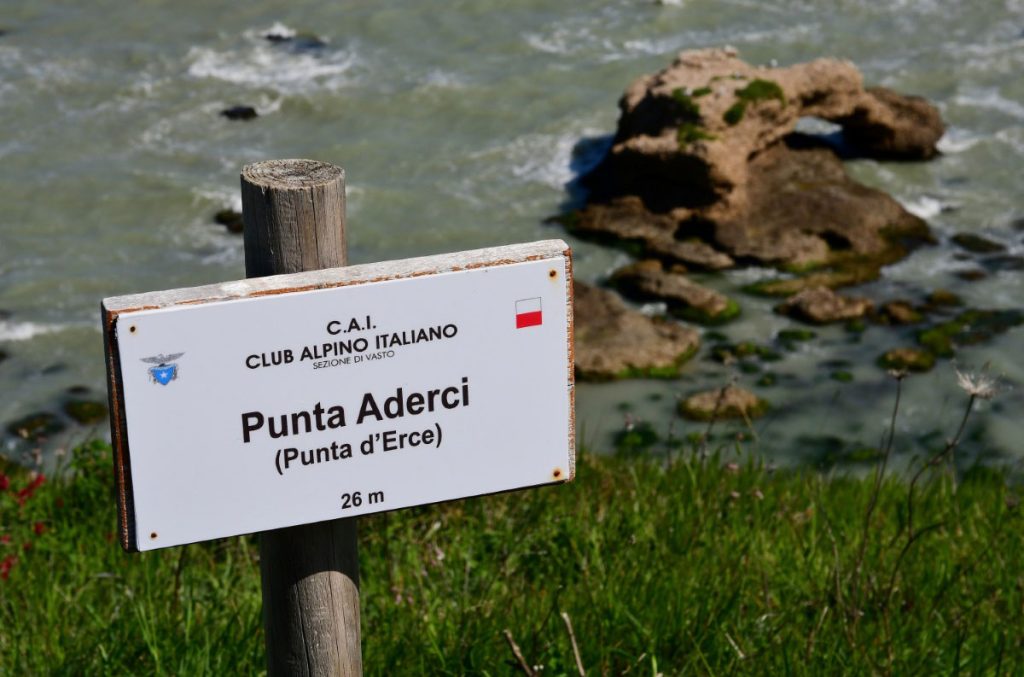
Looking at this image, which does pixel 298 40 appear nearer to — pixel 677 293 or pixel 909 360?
pixel 677 293

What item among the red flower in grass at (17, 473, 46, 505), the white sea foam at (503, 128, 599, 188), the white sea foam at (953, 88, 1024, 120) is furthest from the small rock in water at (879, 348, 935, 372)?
the red flower in grass at (17, 473, 46, 505)

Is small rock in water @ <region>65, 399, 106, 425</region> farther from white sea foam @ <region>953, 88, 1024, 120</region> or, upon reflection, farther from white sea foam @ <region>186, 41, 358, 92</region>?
white sea foam @ <region>953, 88, 1024, 120</region>

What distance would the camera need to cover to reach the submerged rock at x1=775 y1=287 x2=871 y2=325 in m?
9.16

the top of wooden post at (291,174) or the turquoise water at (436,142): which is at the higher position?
the top of wooden post at (291,174)

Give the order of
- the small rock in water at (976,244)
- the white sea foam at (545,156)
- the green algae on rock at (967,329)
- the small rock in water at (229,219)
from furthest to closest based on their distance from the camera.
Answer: the white sea foam at (545,156)
the small rock in water at (229,219)
the small rock in water at (976,244)
the green algae on rock at (967,329)

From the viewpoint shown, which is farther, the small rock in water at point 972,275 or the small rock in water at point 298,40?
the small rock in water at point 298,40

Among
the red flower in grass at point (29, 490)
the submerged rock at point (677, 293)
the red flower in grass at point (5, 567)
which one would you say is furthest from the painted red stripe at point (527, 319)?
the submerged rock at point (677, 293)

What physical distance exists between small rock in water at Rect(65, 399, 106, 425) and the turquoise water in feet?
0.39

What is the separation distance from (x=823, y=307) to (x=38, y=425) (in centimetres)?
486

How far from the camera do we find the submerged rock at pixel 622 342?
8523 mm

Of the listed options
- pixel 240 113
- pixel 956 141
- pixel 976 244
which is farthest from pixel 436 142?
pixel 976 244

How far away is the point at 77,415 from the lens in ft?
27.0

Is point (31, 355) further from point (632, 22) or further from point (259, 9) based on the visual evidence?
point (632, 22)

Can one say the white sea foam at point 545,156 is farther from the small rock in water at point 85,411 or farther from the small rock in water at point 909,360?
the small rock in water at point 85,411
